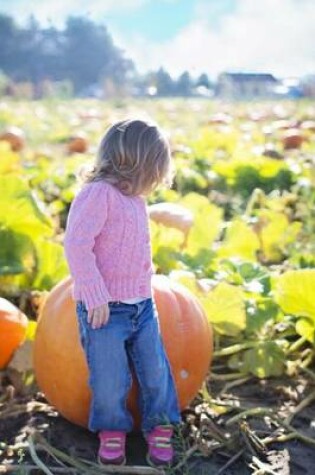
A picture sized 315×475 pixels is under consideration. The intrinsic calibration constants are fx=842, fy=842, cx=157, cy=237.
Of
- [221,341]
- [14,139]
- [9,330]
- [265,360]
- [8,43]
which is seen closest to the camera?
[9,330]

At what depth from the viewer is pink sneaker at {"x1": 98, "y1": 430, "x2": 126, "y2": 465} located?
2.21 m

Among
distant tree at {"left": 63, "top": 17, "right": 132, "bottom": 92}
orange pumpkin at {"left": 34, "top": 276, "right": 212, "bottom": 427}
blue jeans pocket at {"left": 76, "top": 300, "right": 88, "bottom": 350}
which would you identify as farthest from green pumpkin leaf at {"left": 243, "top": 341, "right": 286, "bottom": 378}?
distant tree at {"left": 63, "top": 17, "right": 132, "bottom": 92}

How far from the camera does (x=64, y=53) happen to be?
53375 millimetres

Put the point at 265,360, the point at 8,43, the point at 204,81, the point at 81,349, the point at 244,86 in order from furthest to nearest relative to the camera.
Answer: the point at 8,43
the point at 204,81
the point at 244,86
the point at 265,360
the point at 81,349

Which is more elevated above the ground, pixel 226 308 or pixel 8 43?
pixel 8 43

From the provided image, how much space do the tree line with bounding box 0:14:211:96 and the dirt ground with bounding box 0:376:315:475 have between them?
42213 millimetres

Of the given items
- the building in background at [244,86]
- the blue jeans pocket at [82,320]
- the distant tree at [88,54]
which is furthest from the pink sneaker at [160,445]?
the distant tree at [88,54]

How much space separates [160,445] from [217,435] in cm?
22

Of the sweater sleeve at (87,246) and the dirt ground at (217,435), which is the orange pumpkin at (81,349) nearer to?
the dirt ground at (217,435)

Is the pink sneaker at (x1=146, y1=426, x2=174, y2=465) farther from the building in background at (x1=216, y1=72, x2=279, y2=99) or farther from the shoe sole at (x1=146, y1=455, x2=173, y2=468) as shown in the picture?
the building in background at (x1=216, y1=72, x2=279, y2=99)

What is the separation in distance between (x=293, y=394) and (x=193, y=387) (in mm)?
419

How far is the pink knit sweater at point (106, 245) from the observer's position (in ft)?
6.85

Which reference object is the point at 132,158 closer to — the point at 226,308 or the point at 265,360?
the point at 226,308

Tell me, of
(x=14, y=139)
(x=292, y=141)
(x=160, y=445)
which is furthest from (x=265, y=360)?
(x=14, y=139)
